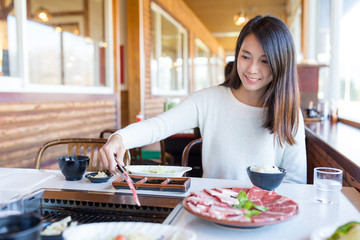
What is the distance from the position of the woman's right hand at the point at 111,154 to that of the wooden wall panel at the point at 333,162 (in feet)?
2.91

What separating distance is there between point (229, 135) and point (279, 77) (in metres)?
0.37

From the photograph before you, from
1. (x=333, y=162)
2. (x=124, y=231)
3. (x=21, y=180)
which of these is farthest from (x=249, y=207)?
(x=333, y=162)

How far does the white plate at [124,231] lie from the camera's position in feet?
2.41

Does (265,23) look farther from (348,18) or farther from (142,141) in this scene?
(348,18)

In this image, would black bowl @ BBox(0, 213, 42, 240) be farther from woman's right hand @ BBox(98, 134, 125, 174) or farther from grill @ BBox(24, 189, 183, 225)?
woman's right hand @ BBox(98, 134, 125, 174)

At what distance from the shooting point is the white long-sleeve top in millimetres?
1603

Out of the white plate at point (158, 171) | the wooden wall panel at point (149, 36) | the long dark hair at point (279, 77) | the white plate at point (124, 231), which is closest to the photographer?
the white plate at point (124, 231)

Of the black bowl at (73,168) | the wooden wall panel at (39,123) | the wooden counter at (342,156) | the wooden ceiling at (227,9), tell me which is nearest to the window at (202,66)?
the wooden ceiling at (227,9)

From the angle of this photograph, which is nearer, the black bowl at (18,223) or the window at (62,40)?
the black bowl at (18,223)

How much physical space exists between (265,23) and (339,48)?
256 cm

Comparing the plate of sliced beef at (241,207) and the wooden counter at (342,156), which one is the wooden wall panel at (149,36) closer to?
the wooden counter at (342,156)

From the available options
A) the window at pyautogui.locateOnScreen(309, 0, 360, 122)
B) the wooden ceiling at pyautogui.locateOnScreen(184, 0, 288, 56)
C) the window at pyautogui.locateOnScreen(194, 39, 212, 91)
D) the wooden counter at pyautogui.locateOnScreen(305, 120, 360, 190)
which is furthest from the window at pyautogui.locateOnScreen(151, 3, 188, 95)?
the wooden counter at pyautogui.locateOnScreen(305, 120, 360, 190)

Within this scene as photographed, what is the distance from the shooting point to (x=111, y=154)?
3.94 ft

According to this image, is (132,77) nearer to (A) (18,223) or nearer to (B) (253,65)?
(B) (253,65)
